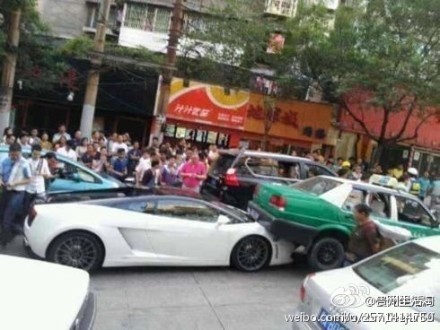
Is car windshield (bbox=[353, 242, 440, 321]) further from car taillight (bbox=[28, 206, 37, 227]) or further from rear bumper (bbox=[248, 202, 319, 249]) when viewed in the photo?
A: car taillight (bbox=[28, 206, 37, 227])

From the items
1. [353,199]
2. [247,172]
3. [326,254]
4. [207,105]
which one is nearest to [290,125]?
[207,105]

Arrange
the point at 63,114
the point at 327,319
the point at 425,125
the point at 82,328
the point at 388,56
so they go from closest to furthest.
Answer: the point at 82,328
the point at 327,319
the point at 388,56
the point at 63,114
the point at 425,125

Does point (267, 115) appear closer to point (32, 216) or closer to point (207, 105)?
point (207, 105)

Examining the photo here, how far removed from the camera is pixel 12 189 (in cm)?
782

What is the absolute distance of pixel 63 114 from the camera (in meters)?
20.5

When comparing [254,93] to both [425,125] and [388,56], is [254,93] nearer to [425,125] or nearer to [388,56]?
[388,56]

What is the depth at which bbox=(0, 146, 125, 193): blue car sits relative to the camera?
9.43 metres

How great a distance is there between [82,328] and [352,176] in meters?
11.2

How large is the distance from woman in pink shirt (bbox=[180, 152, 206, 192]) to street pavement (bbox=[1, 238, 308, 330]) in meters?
3.21

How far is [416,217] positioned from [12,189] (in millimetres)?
6203

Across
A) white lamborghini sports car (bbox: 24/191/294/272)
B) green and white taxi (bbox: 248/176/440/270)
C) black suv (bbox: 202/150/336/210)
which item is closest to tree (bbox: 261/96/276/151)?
black suv (bbox: 202/150/336/210)

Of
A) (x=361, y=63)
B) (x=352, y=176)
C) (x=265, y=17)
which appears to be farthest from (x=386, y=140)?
(x=352, y=176)

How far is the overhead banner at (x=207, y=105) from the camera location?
67.9ft

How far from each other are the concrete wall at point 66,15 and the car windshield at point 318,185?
21.9 metres
